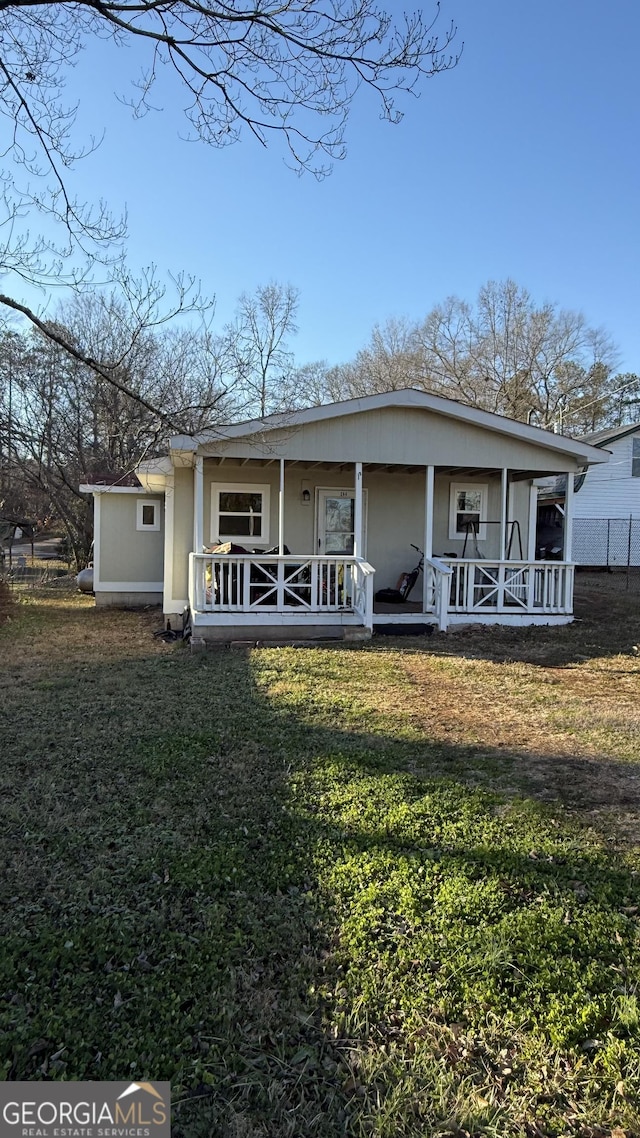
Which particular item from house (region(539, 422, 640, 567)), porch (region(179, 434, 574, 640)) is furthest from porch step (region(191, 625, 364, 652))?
house (region(539, 422, 640, 567))

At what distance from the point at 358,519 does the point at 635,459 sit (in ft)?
56.8

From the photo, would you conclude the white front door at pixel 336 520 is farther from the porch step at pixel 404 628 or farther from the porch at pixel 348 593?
the porch step at pixel 404 628

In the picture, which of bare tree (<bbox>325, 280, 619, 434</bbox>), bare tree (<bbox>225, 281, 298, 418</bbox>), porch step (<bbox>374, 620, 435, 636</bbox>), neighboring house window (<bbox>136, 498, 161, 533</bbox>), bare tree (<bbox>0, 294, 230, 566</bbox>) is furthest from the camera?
bare tree (<bbox>325, 280, 619, 434</bbox>)

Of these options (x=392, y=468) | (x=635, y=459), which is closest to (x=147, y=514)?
(x=392, y=468)

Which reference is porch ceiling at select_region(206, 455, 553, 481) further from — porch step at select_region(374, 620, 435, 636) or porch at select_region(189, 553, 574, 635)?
porch step at select_region(374, 620, 435, 636)

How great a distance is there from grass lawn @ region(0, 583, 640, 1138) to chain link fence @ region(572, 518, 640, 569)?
17.9 m

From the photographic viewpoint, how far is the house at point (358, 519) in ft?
30.3

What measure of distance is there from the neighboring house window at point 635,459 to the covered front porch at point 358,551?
1263 cm

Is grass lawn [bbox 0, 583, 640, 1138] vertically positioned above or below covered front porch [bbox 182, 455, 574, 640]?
below

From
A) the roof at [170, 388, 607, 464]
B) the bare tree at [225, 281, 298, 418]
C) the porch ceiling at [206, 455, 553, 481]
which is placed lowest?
the porch ceiling at [206, 455, 553, 481]

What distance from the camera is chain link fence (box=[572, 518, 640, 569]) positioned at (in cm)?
2202

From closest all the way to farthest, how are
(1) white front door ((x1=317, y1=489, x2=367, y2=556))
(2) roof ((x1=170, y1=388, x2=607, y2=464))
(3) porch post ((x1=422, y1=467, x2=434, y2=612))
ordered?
(2) roof ((x1=170, y1=388, x2=607, y2=464))
(3) porch post ((x1=422, y1=467, x2=434, y2=612))
(1) white front door ((x1=317, y1=489, x2=367, y2=556))

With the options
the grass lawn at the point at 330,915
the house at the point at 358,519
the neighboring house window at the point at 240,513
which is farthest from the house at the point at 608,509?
the grass lawn at the point at 330,915

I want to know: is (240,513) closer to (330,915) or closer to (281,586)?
(281,586)
